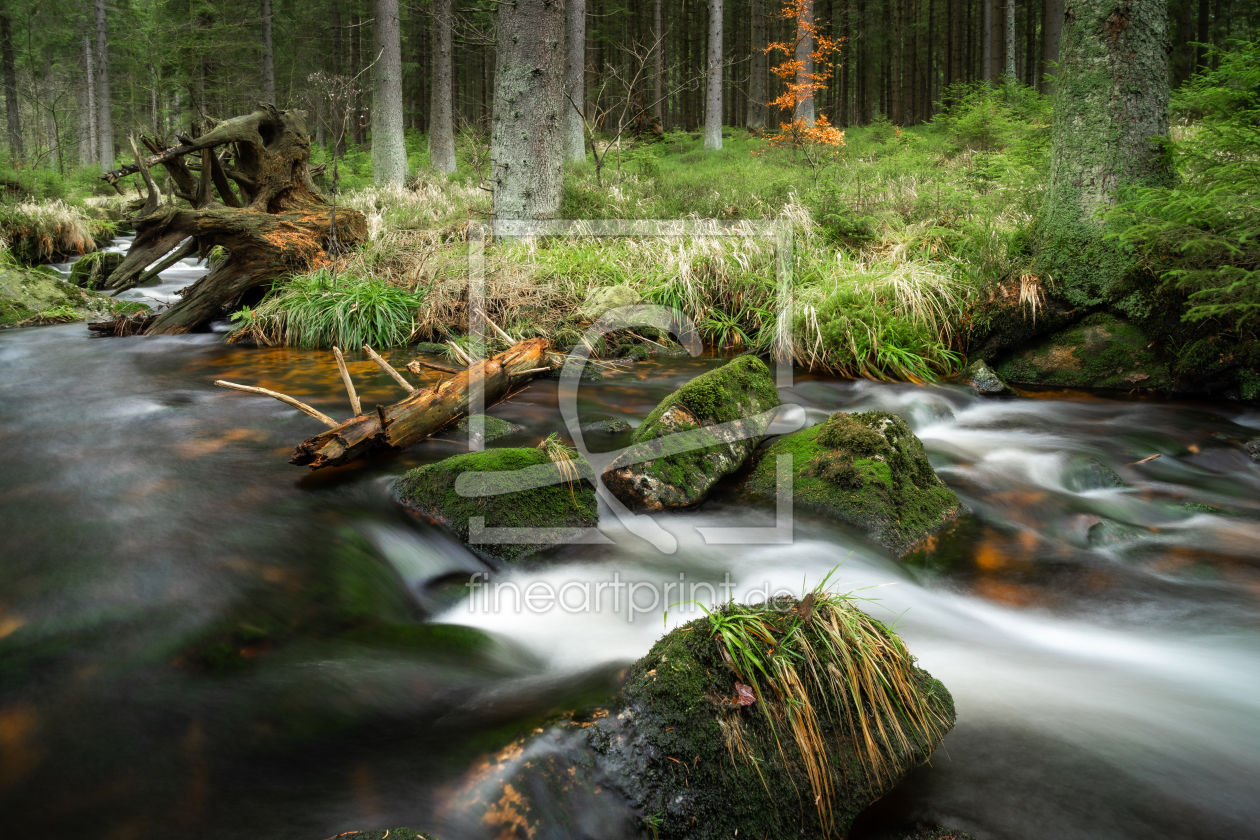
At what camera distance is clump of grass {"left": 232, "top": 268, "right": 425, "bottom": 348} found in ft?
26.5

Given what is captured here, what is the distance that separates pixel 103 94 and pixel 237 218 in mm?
25812

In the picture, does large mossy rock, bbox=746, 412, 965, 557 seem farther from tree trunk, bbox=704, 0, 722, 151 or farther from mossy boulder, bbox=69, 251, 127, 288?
tree trunk, bbox=704, 0, 722, 151

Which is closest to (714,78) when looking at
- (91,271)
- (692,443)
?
(91,271)

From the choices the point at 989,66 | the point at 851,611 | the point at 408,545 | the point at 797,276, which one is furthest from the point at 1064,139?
the point at 989,66

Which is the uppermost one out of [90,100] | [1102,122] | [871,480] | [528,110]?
[90,100]

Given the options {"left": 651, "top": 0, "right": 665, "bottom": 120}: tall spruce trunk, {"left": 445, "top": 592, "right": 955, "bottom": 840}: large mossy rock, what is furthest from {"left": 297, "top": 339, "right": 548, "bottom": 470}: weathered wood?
{"left": 651, "top": 0, "right": 665, "bottom": 120}: tall spruce trunk

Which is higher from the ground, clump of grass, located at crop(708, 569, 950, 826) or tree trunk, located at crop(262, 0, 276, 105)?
tree trunk, located at crop(262, 0, 276, 105)

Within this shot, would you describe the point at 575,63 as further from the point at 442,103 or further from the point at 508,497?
the point at 508,497

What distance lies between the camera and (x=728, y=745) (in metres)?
2.04

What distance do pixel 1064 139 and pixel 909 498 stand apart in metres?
4.36

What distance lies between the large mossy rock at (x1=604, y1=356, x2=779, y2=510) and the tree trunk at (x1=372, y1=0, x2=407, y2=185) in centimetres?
1482

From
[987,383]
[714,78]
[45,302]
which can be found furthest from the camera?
[714,78]

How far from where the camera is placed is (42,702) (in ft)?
7.72

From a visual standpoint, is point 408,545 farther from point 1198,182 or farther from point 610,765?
point 1198,182
